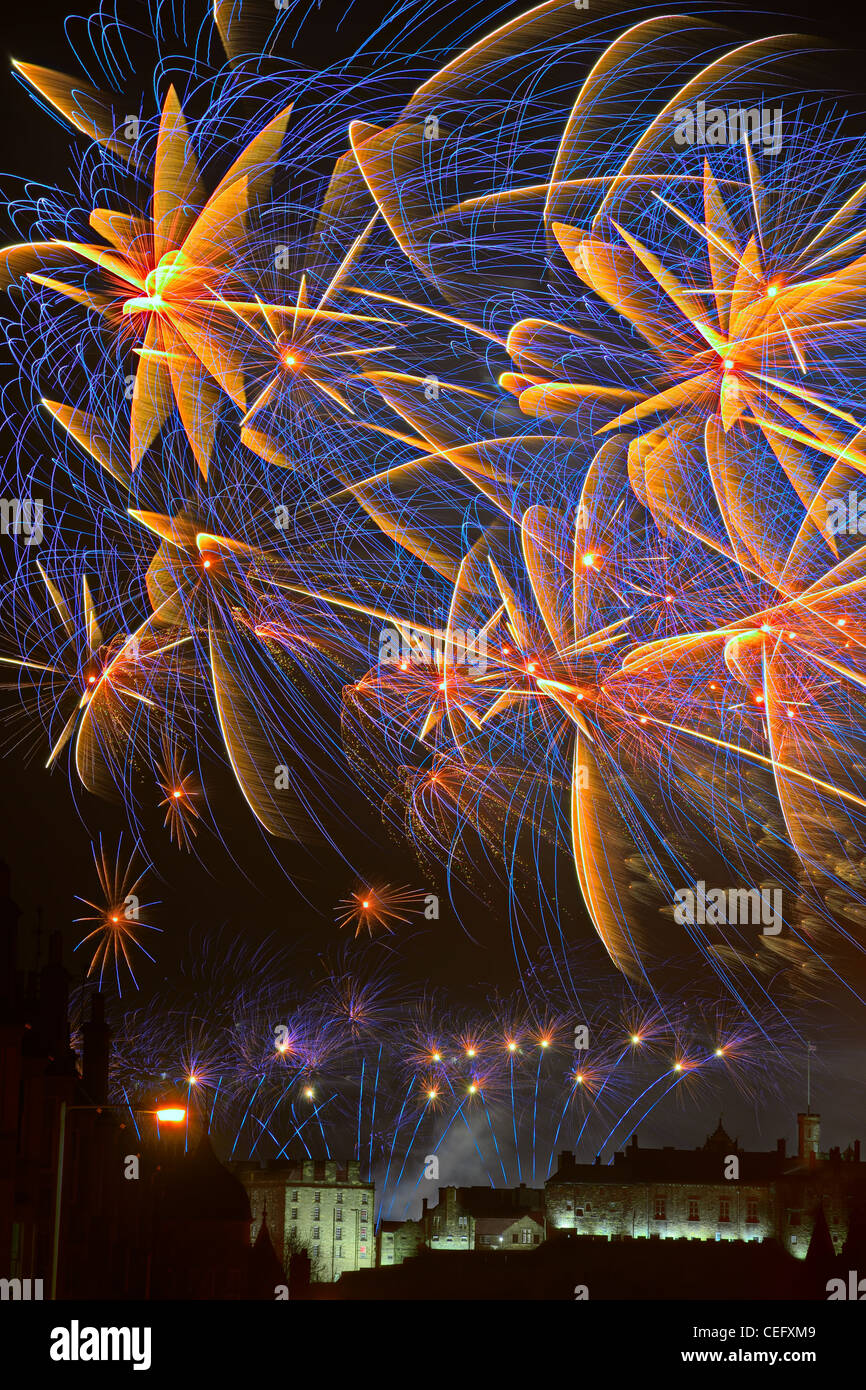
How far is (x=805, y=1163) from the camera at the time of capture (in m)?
80.7

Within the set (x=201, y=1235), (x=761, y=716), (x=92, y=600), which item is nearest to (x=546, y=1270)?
(x=201, y=1235)

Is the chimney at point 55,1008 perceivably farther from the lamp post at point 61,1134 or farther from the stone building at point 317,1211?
the stone building at point 317,1211

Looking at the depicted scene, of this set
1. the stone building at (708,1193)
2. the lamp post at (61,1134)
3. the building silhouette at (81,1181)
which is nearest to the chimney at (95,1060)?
the building silhouette at (81,1181)

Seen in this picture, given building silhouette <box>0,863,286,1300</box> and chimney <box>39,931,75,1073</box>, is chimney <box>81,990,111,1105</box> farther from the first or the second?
chimney <box>39,931,75,1073</box>

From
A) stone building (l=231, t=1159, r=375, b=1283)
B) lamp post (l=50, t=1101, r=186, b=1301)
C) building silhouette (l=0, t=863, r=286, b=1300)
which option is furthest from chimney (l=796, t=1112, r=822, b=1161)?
lamp post (l=50, t=1101, r=186, b=1301)

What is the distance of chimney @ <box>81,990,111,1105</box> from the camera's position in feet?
123

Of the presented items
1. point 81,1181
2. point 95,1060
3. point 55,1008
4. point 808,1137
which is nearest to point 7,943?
point 55,1008

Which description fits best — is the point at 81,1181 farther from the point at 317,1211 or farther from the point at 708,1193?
the point at 708,1193

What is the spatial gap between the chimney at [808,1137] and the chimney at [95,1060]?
165 feet

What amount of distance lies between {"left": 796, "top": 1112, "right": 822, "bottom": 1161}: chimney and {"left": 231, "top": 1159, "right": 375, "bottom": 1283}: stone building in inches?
828

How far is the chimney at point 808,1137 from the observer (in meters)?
81.9

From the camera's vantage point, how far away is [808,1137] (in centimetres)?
8381

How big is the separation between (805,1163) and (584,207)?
202ft

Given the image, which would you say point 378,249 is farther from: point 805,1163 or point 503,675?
point 805,1163
